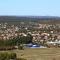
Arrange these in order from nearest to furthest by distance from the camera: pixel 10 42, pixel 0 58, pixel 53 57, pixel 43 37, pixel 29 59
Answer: pixel 0 58
pixel 29 59
pixel 53 57
pixel 10 42
pixel 43 37

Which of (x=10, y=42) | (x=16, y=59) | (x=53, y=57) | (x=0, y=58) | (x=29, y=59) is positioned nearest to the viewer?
(x=0, y=58)

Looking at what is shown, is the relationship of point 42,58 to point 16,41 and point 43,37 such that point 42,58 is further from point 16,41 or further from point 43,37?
point 43,37

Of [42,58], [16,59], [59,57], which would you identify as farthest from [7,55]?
[59,57]

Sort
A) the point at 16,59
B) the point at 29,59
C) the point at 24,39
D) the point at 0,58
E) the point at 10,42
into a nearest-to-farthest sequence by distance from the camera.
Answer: the point at 0,58
the point at 16,59
the point at 29,59
the point at 10,42
the point at 24,39

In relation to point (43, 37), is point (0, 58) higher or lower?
higher

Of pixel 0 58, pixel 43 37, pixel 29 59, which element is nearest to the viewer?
pixel 0 58

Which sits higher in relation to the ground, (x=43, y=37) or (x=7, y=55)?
(x=7, y=55)

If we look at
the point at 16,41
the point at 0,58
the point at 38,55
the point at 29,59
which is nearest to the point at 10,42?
the point at 16,41

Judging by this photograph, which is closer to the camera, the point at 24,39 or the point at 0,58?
the point at 0,58

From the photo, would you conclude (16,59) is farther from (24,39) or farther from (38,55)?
(24,39)
